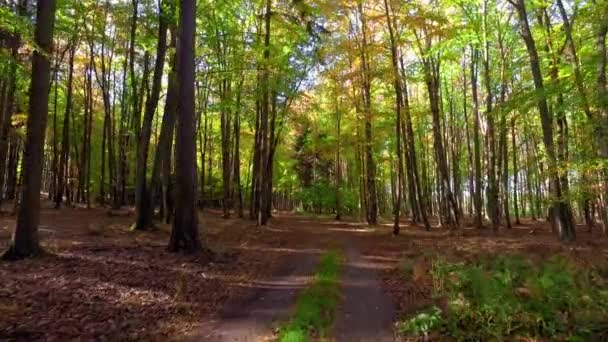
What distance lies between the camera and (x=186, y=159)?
10156mm

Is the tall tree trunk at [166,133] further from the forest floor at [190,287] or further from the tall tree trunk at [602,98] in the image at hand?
the tall tree trunk at [602,98]

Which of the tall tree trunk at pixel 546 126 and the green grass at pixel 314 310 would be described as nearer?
the green grass at pixel 314 310

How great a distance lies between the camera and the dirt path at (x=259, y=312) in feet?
17.4

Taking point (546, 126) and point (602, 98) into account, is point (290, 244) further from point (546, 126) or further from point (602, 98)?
point (546, 126)

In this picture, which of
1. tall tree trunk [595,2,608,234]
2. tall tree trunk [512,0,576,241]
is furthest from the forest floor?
tall tree trunk [595,2,608,234]

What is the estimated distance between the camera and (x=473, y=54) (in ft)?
71.3

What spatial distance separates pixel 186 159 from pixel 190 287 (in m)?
3.74

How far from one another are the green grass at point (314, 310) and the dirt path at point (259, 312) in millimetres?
181

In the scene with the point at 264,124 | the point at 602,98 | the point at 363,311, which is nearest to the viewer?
the point at 363,311

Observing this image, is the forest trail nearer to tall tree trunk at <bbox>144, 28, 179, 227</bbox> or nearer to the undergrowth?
the undergrowth

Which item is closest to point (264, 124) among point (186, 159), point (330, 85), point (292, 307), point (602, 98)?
point (330, 85)

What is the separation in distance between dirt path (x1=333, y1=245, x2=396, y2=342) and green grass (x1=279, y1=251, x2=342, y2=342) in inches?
6.7

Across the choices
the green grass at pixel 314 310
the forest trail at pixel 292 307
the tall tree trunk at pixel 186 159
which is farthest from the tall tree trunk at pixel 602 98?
the tall tree trunk at pixel 186 159

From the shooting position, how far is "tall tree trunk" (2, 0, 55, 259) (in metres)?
8.09
